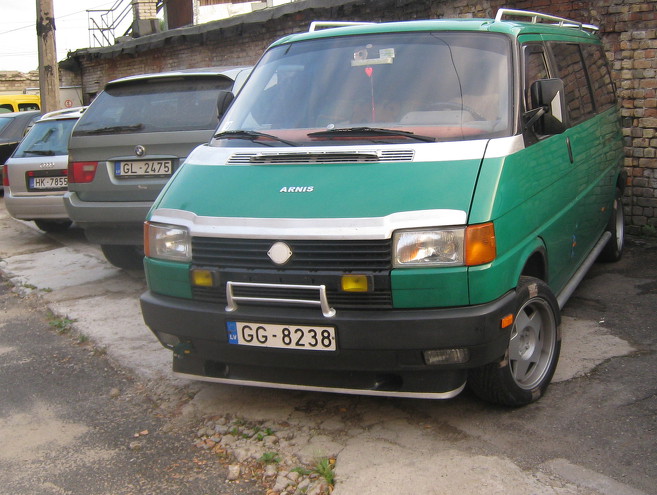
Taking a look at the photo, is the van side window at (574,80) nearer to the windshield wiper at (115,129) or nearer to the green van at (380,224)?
the green van at (380,224)

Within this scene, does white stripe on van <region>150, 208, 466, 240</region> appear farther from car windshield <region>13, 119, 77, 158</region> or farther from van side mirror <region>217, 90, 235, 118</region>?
car windshield <region>13, 119, 77, 158</region>

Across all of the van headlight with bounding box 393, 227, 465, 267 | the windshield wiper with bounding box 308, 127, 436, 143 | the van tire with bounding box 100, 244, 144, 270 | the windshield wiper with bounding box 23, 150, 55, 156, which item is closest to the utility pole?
the windshield wiper with bounding box 23, 150, 55, 156

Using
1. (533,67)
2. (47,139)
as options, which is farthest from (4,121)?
(533,67)

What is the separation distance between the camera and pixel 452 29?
14.4 ft

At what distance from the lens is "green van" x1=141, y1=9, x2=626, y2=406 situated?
11.2ft

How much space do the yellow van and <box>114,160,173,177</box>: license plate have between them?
16.3 metres

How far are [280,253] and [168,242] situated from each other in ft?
2.32

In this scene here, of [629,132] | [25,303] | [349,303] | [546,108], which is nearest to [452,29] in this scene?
[546,108]

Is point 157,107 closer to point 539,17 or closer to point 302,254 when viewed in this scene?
point 539,17

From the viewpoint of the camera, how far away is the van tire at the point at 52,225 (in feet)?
34.2

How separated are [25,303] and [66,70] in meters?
19.5

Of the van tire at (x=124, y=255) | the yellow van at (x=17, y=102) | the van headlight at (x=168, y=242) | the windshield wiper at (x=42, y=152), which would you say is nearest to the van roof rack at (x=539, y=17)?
the van headlight at (x=168, y=242)

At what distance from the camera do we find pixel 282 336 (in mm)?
3588

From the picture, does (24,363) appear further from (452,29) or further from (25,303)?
(452,29)
